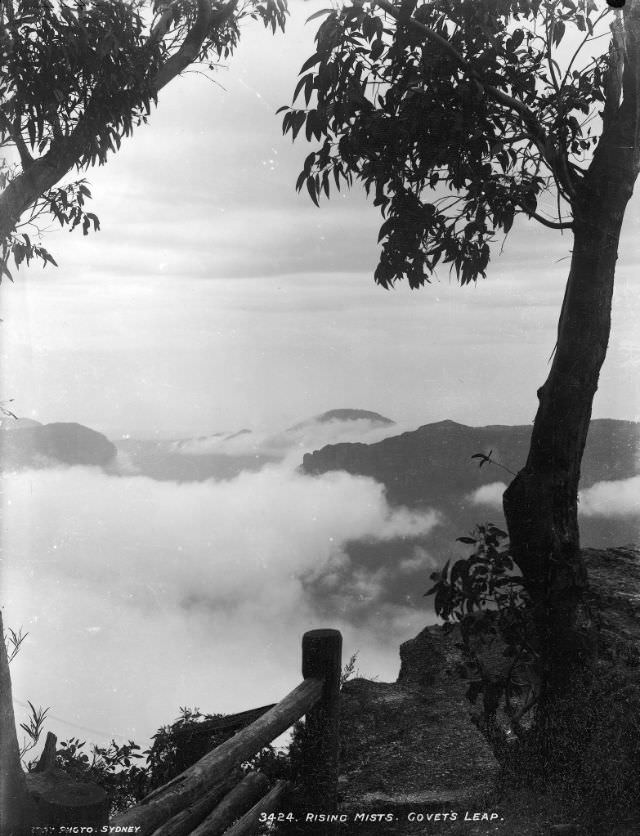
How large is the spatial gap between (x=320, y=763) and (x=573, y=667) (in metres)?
1.50

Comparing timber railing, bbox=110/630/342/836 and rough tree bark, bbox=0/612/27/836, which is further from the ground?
rough tree bark, bbox=0/612/27/836

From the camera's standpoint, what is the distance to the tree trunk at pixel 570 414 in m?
4.03

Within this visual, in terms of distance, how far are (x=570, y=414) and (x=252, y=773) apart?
2.59 metres

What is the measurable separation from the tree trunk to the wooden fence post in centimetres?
116

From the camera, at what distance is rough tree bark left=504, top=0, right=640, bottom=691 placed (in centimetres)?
403

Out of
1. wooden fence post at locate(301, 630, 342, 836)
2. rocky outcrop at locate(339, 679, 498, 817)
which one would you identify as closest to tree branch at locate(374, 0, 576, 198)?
wooden fence post at locate(301, 630, 342, 836)

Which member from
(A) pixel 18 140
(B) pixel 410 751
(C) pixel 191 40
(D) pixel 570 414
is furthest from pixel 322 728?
(C) pixel 191 40

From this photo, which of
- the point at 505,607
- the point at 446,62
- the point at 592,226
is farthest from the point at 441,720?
the point at 446,62

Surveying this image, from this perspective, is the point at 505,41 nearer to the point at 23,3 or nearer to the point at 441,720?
the point at 23,3

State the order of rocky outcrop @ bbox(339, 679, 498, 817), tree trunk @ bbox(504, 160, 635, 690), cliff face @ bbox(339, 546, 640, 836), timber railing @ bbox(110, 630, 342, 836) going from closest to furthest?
timber railing @ bbox(110, 630, 342, 836), cliff face @ bbox(339, 546, 640, 836), tree trunk @ bbox(504, 160, 635, 690), rocky outcrop @ bbox(339, 679, 498, 817)

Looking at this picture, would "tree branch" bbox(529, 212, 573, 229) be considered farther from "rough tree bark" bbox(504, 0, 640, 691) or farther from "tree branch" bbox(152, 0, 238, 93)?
"tree branch" bbox(152, 0, 238, 93)

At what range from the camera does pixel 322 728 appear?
13.2 ft

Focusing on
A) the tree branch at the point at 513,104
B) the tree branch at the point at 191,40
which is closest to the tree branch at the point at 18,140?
the tree branch at the point at 191,40

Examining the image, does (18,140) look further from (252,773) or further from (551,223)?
(252,773)
